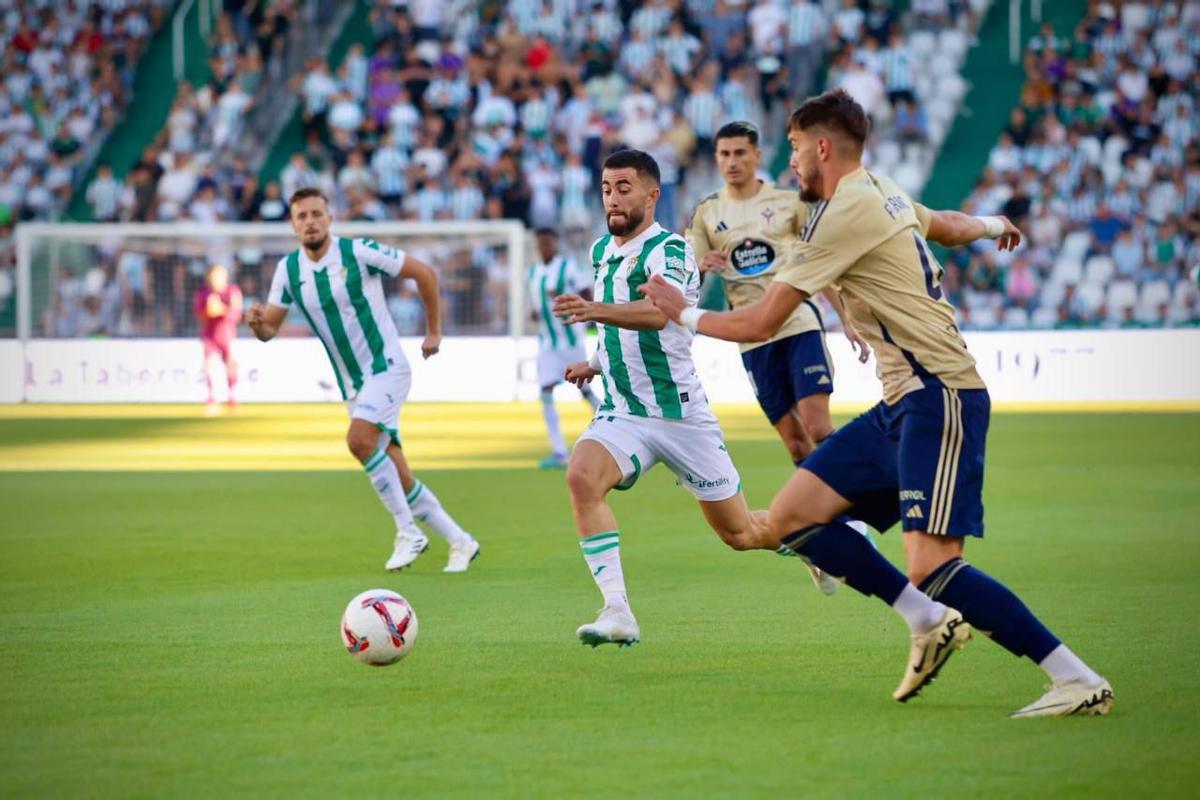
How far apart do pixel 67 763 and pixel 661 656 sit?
9.11 feet

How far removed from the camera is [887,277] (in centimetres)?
661

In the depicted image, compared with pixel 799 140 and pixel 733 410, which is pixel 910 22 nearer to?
pixel 733 410

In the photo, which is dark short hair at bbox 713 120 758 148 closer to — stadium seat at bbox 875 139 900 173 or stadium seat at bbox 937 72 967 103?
stadium seat at bbox 875 139 900 173

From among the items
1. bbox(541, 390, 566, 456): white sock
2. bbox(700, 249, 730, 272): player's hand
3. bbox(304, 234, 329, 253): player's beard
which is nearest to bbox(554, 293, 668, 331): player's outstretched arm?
bbox(700, 249, 730, 272): player's hand

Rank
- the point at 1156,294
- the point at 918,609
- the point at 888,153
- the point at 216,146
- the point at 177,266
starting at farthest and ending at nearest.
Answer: the point at 216,146, the point at 888,153, the point at 177,266, the point at 1156,294, the point at 918,609

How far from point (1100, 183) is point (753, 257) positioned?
19.2 meters

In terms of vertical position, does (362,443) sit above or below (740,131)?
below

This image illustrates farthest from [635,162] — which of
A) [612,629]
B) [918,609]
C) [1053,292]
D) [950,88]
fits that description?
[950,88]

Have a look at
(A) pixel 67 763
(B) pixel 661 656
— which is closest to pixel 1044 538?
(B) pixel 661 656

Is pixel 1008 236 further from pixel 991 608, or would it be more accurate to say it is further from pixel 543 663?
pixel 543 663

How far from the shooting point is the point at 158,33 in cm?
3634

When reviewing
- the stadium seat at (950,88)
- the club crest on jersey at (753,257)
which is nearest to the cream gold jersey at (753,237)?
the club crest on jersey at (753,257)

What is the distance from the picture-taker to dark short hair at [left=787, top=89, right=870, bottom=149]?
21.8 feet

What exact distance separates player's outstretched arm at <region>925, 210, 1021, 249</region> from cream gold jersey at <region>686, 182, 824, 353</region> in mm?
3568
